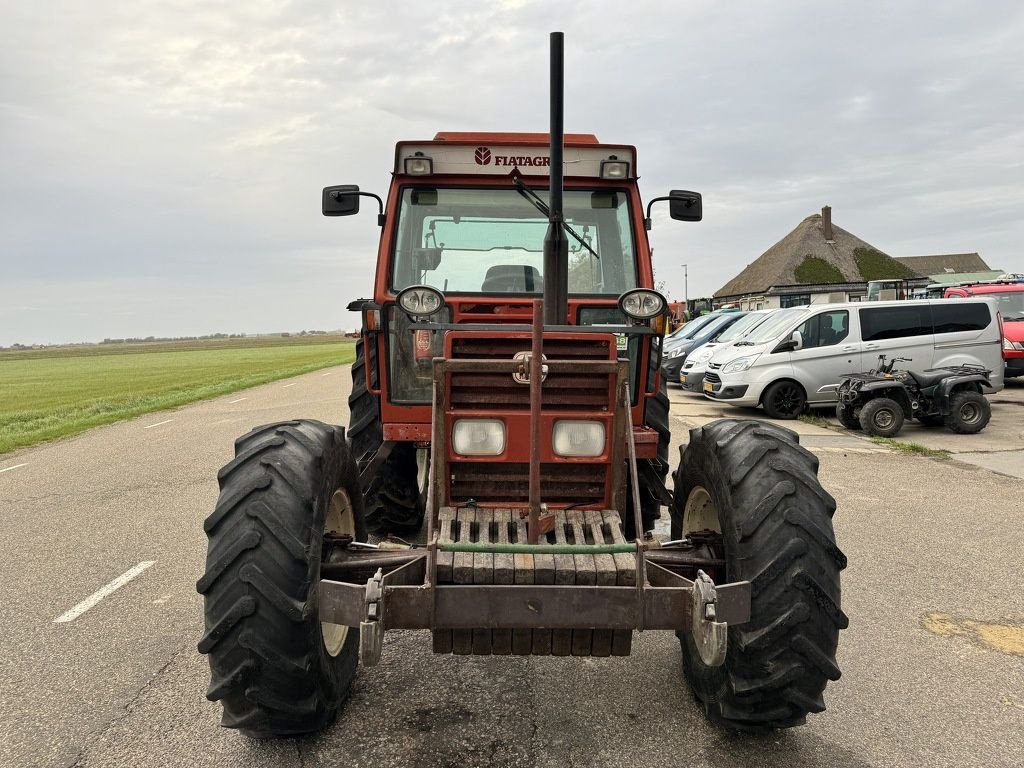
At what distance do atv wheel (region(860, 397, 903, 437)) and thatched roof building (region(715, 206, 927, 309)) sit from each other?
110ft

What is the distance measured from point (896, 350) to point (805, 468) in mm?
11788

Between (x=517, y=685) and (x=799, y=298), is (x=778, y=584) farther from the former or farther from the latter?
(x=799, y=298)

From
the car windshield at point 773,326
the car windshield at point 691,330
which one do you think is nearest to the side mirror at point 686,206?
the car windshield at point 773,326

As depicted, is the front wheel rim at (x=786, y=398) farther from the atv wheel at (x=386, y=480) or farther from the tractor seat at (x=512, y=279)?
the tractor seat at (x=512, y=279)

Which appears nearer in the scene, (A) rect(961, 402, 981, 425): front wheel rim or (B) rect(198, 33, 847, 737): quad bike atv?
(B) rect(198, 33, 847, 737): quad bike atv

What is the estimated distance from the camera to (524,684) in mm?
3482

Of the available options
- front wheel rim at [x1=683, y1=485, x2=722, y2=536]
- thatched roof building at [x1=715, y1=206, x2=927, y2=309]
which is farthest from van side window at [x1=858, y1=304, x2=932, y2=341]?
thatched roof building at [x1=715, y1=206, x2=927, y2=309]

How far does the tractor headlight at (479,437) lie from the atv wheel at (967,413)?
1024cm

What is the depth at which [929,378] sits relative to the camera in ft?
37.4

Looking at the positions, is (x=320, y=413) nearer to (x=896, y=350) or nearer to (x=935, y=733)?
(x=896, y=350)

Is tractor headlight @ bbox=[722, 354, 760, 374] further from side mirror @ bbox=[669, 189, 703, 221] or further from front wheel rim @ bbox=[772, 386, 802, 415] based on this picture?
side mirror @ bbox=[669, 189, 703, 221]

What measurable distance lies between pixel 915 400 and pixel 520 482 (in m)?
10.1

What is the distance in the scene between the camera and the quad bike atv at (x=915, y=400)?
1107cm

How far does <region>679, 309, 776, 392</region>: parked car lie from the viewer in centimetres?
1645
